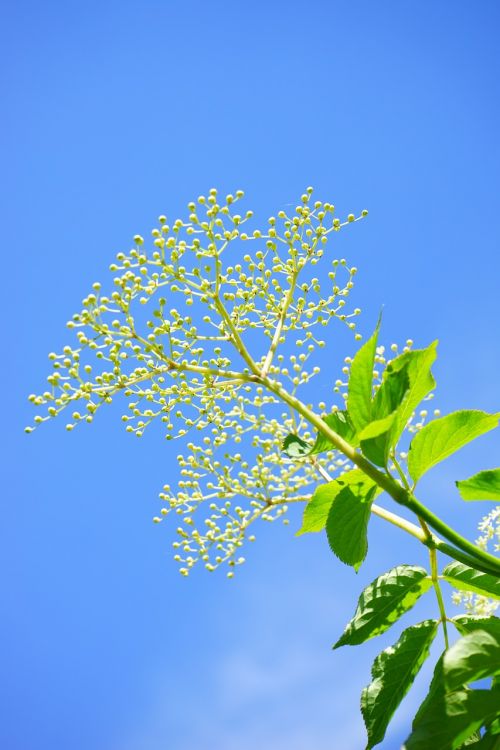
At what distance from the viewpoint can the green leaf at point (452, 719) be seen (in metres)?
2.10

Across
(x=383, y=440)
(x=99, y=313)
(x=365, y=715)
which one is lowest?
(x=365, y=715)

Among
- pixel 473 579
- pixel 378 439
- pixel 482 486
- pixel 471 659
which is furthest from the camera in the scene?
pixel 473 579

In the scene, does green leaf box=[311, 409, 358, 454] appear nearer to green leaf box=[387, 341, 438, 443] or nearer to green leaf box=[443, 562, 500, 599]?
green leaf box=[387, 341, 438, 443]

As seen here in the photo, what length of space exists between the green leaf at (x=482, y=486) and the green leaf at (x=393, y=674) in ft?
1.75

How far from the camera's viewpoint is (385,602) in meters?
2.60

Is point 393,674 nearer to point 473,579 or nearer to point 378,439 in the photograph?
point 473,579

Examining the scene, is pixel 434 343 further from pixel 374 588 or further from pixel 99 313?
pixel 99 313

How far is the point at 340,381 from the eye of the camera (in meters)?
3.63

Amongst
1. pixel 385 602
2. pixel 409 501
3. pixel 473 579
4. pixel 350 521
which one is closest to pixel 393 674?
pixel 385 602

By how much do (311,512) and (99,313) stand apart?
1297 millimetres

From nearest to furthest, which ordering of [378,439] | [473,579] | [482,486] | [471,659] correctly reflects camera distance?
[471,659]
[378,439]
[482,486]
[473,579]

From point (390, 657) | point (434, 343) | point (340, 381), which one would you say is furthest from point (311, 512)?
point (340, 381)

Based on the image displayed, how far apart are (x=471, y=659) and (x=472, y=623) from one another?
0.51 meters

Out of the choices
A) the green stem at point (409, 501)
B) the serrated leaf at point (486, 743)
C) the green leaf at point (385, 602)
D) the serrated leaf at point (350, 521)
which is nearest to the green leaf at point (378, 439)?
the green stem at point (409, 501)
